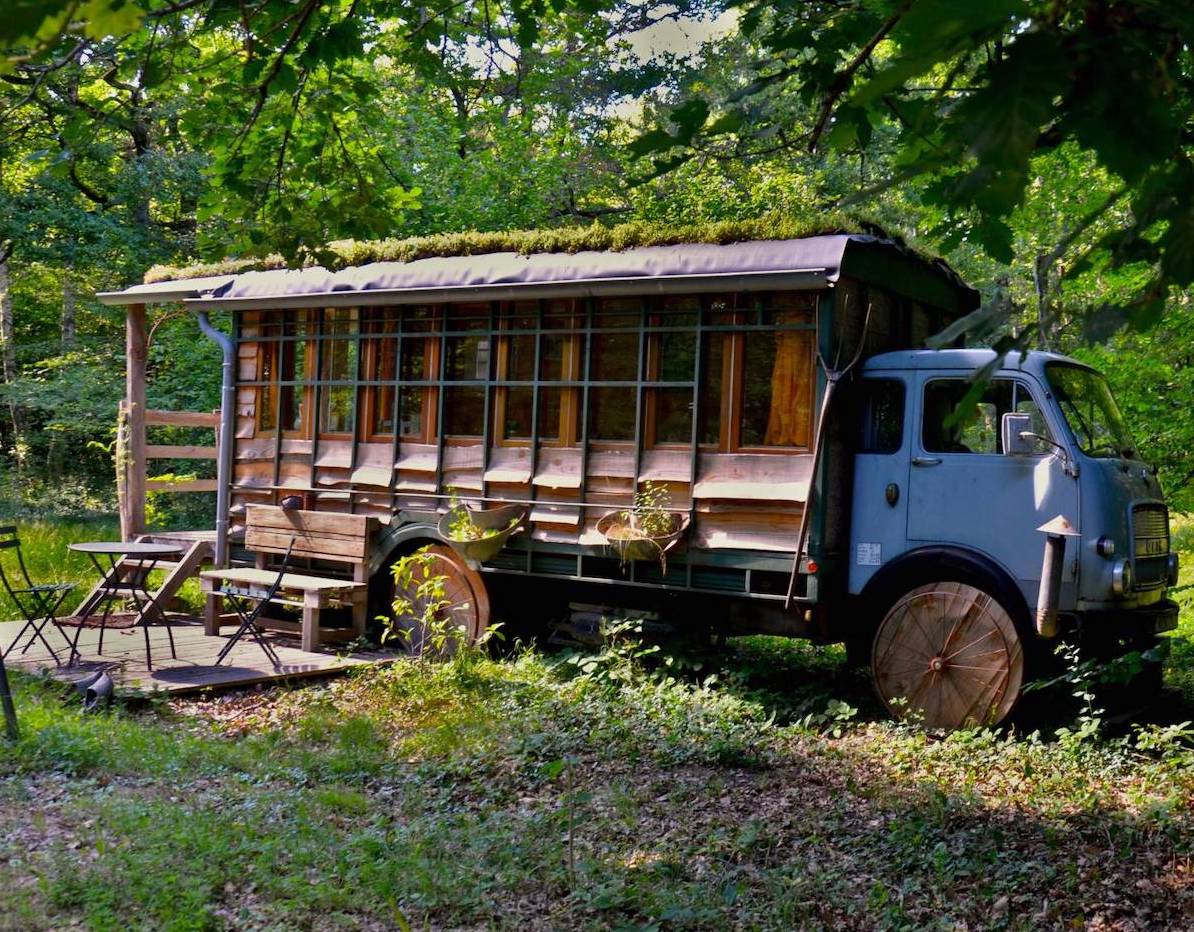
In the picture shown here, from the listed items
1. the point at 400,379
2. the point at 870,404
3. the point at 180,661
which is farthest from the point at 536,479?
the point at 180,661

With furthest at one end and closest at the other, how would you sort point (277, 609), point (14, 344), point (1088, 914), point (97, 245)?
point (14, 344) < point (97, 245) < point (277, 609) < point (1088, 914)

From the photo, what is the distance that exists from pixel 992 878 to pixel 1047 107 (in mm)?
4392

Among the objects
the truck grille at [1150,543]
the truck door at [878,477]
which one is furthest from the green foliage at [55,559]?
the truck grille at [1150,543]

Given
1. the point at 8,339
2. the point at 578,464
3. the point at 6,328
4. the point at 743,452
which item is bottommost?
the point at 578,464

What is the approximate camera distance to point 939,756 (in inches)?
290

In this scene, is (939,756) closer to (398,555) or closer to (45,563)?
(398,555)

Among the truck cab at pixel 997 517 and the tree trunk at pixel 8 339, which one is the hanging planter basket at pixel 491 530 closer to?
the truck cab at pixel 997 517

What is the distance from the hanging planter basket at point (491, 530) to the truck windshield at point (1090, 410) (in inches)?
172

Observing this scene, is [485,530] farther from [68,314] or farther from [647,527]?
[68,314]

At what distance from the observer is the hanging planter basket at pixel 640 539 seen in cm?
909

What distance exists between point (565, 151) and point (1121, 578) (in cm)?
1524

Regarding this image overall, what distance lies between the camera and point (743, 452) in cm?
905

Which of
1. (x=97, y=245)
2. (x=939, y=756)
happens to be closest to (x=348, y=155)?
(x=939, y=756)

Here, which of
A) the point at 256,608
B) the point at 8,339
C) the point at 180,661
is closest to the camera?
the point at 180,661
